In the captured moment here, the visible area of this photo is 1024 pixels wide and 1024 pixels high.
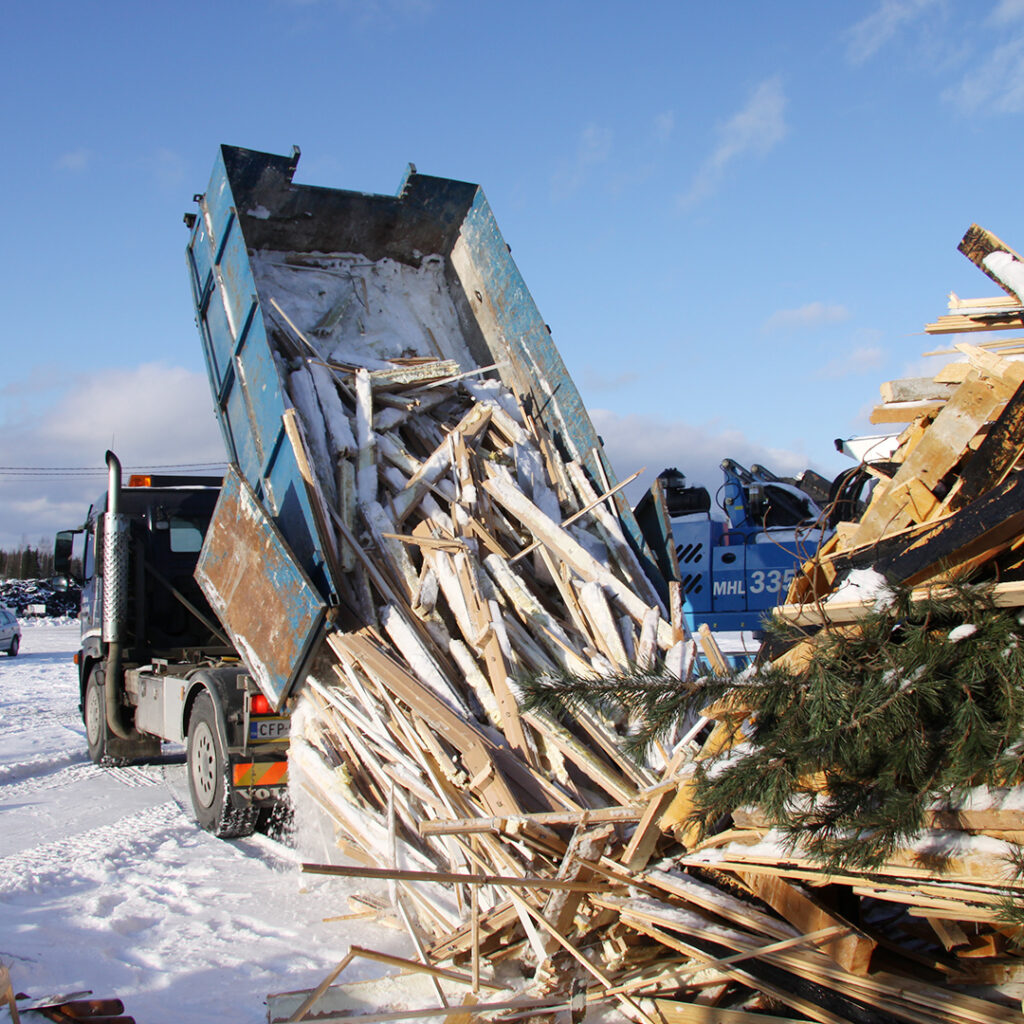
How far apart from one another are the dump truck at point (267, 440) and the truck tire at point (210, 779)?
0.02 metres

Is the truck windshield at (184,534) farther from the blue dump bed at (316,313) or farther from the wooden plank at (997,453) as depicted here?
→ the wooden plank at (997,453)

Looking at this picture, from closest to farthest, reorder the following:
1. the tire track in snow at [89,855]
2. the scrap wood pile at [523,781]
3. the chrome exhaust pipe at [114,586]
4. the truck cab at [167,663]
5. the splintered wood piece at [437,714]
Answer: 1. the scrap wood pile at [523,781]
2. the splintered wood piece at [437,714]
3. the tire track in snow at [89,855]
4. the truck cab at [167,663]
5. the chrome exhaust pipe at [114,586]

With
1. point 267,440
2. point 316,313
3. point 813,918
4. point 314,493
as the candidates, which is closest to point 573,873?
point 813,918

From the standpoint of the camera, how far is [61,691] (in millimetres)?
13812

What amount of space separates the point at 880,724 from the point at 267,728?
393 centimetres

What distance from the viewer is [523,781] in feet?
13.7

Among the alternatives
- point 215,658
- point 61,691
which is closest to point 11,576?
point 61,691

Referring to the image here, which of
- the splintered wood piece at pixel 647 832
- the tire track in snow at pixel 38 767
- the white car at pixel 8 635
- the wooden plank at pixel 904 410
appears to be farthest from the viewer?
the white car at pixel 8 635

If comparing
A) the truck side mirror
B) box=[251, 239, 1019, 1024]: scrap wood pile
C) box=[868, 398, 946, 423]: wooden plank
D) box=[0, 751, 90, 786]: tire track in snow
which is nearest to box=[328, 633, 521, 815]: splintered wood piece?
box=[251, 239, 1019, 1024]: scrap wood pile

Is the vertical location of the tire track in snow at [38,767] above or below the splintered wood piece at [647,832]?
below

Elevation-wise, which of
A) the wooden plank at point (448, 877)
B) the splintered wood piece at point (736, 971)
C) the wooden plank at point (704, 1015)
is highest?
the wooden plank at point (448, 877)

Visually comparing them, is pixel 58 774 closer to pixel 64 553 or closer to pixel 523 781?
pixel 64 553

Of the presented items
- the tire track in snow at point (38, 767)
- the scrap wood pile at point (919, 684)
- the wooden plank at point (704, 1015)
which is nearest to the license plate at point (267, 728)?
the tire track in snow at point (38, 767)

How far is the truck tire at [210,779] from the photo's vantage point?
5543 mm
